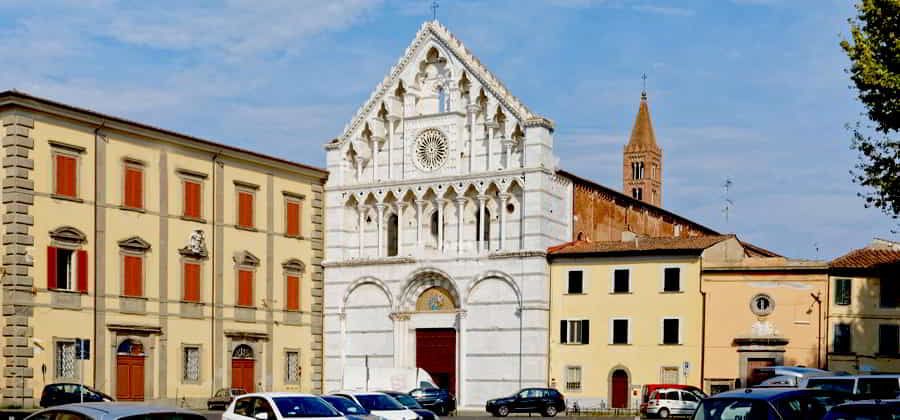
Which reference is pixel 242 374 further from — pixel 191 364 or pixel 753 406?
pixel 753 406

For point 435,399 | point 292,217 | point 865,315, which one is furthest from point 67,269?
point 865,315

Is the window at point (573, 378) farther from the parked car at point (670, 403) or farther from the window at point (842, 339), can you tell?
the window at point (842, 339)

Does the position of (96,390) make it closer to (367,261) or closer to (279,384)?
(279,384)

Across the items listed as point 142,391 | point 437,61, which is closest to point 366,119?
point 437,61

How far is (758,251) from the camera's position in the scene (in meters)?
78.6

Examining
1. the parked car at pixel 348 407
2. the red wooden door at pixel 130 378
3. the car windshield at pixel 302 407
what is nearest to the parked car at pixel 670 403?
the parked car at pixel 348 407

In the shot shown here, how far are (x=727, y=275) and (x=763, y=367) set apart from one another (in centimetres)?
411

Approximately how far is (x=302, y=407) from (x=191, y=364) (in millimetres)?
30867

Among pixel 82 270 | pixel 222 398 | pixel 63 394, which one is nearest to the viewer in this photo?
pixel 63 394

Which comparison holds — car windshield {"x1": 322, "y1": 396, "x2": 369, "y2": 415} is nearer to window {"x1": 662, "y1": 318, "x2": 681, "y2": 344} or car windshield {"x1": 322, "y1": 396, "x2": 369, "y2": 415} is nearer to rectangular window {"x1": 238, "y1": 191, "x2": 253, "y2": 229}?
window {"x1": 662, "y1": 318, "x2": 681, "y2": 344}

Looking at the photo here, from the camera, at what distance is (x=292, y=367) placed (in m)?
62.4

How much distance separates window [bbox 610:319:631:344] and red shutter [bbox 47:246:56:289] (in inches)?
→ 935

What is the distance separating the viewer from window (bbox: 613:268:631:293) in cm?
5791

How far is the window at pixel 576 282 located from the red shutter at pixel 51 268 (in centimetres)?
2244
